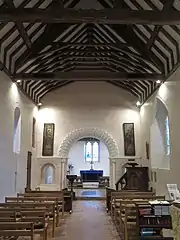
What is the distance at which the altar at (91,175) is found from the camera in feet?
70.9

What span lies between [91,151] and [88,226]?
14.9 metres

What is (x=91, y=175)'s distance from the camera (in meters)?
21.7

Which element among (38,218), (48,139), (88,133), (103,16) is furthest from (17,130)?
(103,16)

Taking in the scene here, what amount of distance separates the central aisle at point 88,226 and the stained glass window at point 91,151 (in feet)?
38.8

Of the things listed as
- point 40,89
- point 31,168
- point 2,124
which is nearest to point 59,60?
point 40,89

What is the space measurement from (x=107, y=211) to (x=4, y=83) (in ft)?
15.9

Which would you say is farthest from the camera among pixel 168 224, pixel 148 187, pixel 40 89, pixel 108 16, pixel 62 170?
pixel 62 170

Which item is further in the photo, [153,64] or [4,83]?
[153,64]

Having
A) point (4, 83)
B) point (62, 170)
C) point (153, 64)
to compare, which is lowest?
point (62, 170)

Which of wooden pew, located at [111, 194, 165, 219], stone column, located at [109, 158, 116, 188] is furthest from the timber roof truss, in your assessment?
stone column, located at [109, 158, 116, 188]

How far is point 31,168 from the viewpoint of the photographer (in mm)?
13156

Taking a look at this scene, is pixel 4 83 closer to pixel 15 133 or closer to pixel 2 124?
pixel 2 124

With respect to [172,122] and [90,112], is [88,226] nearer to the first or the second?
[172,122]

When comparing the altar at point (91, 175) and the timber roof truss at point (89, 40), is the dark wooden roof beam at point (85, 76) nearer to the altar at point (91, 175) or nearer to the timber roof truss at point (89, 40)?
the timber roof truss at point (89, 40)
